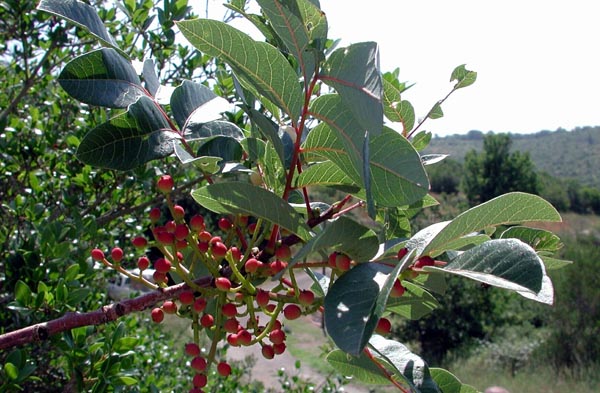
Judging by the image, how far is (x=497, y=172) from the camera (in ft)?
98.0

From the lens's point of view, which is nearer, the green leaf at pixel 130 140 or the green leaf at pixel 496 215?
the green leaf at pixel 496 215

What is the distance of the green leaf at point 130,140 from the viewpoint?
2.49 ft

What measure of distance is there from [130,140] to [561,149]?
5251 cm

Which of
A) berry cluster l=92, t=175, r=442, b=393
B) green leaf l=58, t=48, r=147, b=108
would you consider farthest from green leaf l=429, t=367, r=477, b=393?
green leaf l=58, t=48, r=147, b=108

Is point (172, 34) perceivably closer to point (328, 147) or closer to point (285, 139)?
point (285, 139)

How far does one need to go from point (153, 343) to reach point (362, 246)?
273 centimetres

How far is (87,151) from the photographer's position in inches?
29.8

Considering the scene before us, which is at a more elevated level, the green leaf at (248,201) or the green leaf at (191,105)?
the green leaf at (191,105)

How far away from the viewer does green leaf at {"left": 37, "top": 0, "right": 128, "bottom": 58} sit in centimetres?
71

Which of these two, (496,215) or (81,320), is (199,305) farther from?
(496,215)

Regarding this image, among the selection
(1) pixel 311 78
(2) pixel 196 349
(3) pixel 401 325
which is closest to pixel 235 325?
(2) pixel 196 349

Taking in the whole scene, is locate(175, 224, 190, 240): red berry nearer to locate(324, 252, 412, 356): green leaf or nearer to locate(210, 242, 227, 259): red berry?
locate(210, 242, 227, 259): red berry

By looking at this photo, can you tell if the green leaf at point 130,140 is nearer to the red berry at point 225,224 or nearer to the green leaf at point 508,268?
the red berry at point 225,224

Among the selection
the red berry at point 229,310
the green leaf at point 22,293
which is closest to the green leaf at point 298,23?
the red berry at point 229,310
